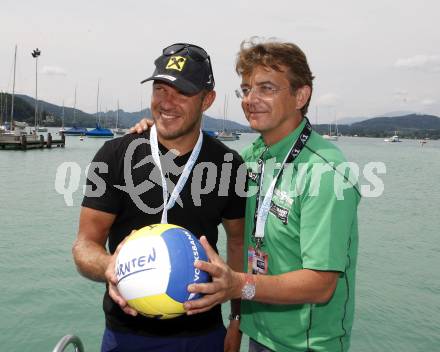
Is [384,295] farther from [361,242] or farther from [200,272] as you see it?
[200,272]

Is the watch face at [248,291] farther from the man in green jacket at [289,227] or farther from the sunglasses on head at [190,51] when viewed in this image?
the sunglasses on head at [190,51]

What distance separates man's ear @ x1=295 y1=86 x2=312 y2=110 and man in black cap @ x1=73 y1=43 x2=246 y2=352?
62 cm

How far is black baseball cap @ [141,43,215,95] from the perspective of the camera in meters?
3.24

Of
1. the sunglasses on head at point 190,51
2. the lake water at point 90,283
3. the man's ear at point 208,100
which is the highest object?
the sunglasses on head at point 190,51

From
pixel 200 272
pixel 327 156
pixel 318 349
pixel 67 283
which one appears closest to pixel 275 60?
pixel 327 156

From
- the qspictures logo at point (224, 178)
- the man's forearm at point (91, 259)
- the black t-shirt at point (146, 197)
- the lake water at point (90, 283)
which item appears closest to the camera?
the qspictures logo at point (224, 178)

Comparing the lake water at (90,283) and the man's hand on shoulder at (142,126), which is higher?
the man's hand on shoulder at (142,126)

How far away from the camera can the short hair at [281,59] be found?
10.8 ft

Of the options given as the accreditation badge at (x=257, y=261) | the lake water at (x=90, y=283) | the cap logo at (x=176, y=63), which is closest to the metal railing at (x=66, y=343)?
the accreditation badge at (x=257, y=261)

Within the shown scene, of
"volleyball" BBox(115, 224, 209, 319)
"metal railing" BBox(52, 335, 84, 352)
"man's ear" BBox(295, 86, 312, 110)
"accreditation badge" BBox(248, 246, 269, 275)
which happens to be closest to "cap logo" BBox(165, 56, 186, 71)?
"man's ear" BBox(295, 86, 312, 110)

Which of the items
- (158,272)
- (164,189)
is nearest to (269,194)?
(164,189)

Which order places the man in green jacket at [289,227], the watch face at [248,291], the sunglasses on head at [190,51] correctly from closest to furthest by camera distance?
the watch face at [248,291]
the man in green jacket at [289,227]
the sunglasses on head at [190,51]

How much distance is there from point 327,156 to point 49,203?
23568 mm

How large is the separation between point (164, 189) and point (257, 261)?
0.81 metres
